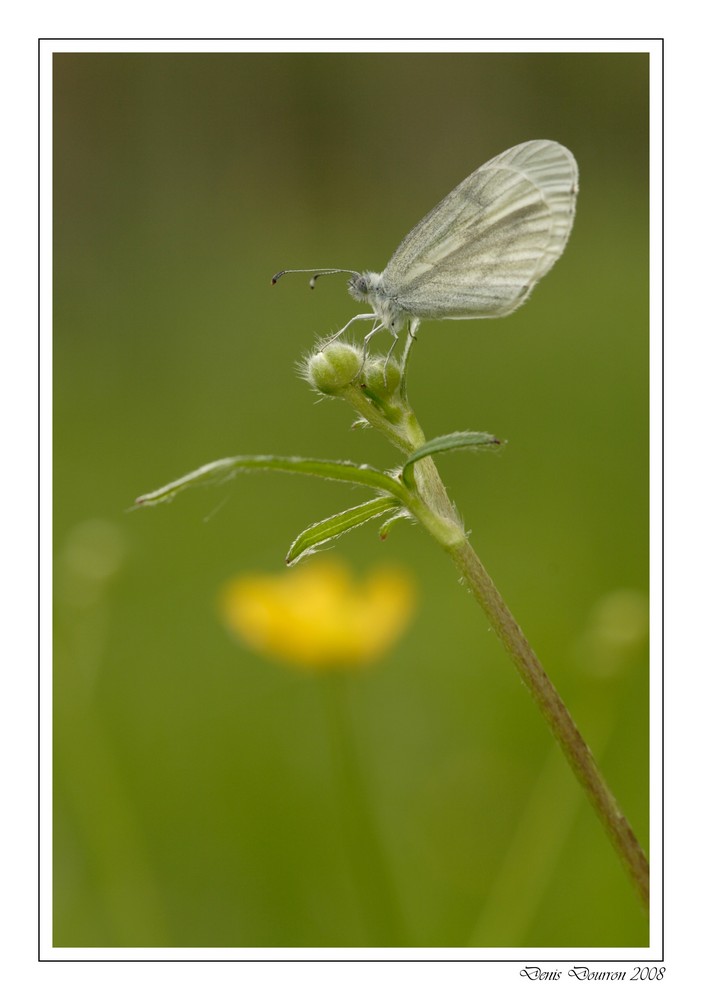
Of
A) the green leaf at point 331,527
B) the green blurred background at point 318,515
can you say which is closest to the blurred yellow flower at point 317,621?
the green blurred background at point 318,515

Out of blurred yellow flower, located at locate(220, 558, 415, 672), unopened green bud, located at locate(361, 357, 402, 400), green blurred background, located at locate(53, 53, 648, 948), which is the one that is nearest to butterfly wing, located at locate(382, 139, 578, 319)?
unopened green bud, located at locate(361, 357, 402, 400)

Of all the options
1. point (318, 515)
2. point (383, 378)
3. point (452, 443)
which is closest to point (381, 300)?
point (383, 378)

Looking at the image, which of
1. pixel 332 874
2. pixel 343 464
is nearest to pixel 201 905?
pixel 332 874

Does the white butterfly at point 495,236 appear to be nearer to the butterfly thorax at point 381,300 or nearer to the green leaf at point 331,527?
the butterfly thorax at point 381,300

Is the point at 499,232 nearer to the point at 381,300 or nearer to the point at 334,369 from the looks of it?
the point at 381,300

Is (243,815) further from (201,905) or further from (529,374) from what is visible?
(529,374)

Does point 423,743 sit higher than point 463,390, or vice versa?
point 463,390

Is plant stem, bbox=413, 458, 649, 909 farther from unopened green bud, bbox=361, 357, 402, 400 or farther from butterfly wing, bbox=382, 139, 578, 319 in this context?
butterfly wing, bbox=382, 139, 578, 319
